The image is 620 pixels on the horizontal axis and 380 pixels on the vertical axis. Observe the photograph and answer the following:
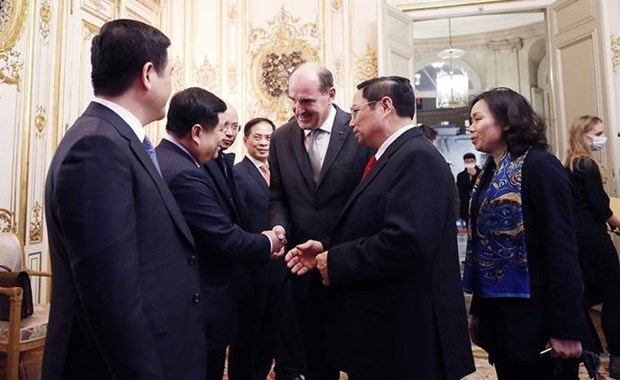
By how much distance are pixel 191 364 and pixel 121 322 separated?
276mm

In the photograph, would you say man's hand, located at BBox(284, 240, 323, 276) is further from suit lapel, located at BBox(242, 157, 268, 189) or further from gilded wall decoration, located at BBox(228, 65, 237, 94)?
gilded wall decoration, located at BBox(228, 65, 237, 94)

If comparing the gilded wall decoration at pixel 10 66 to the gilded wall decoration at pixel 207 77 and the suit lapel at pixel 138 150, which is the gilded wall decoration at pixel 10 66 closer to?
the gilded wall decoration at pixel 207 77

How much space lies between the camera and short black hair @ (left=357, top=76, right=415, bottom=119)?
147cm

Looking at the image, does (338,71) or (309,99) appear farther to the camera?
(338,71)

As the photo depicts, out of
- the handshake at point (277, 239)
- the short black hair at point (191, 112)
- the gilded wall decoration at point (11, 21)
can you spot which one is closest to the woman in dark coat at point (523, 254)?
the handshake at point (277, 239)

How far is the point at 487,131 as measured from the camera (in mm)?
1560

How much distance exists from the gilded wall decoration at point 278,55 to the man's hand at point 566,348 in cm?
405

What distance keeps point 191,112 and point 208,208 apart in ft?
1.15

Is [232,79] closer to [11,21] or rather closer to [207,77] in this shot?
[207,77]

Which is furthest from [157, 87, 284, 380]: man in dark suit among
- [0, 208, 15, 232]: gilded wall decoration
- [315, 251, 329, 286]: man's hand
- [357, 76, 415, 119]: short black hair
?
[0, 208, 15, 232]: gilded wall decoration

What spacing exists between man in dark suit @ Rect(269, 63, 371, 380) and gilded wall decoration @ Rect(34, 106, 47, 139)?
246cm

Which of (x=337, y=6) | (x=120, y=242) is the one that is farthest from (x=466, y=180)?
(x=120, y=242)

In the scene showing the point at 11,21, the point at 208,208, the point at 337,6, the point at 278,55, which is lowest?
the point at 208,208

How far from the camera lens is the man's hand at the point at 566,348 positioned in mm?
1340
